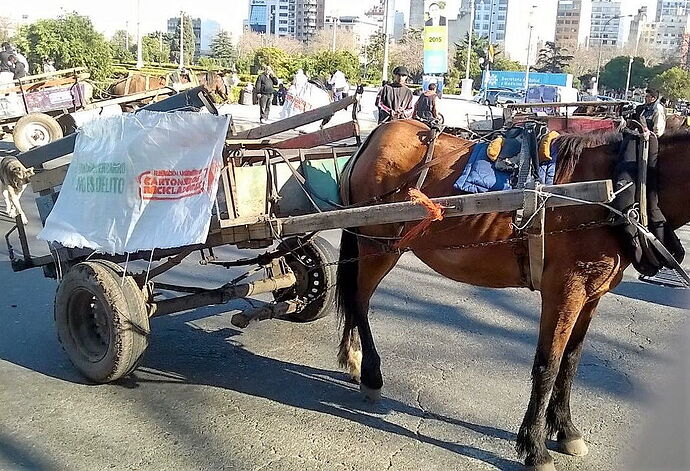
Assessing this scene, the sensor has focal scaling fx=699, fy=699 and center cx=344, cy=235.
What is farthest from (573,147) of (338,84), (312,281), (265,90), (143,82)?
(338,84)

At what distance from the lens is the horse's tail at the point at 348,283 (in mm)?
4766

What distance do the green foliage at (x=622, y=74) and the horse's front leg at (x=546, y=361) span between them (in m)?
61.7

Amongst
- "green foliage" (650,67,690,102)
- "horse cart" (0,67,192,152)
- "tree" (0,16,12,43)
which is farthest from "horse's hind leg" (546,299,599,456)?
"tree" (0,16,12,43)

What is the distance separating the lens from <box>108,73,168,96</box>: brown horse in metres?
16.2

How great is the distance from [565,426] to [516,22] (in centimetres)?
12701

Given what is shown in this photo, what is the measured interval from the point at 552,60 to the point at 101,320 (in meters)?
79.6

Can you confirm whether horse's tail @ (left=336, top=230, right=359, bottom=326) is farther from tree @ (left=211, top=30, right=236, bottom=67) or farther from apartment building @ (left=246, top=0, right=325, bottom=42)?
apartment building @ (left=246, top=0, right=325, bottom=42)

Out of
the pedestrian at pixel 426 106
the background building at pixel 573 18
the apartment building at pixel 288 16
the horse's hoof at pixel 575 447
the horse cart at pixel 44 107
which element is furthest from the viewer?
the apartment building at pixel 288 16

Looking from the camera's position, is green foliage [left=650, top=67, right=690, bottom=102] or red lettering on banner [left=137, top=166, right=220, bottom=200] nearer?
red lettering on banner [left=137, top=166, right=220, bottom=200]

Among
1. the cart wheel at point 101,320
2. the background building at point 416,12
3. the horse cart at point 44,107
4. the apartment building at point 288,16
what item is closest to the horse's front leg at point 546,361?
the cart wheel at point 101,320

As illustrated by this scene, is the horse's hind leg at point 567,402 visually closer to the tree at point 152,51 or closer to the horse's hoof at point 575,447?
the horse's hoof at point 575,447

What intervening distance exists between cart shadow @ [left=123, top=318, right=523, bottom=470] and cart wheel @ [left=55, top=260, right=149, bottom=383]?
0.25 meters

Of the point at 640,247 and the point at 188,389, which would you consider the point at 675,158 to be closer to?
the point at 640,247

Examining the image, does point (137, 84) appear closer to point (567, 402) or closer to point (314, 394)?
point (314, 394)
